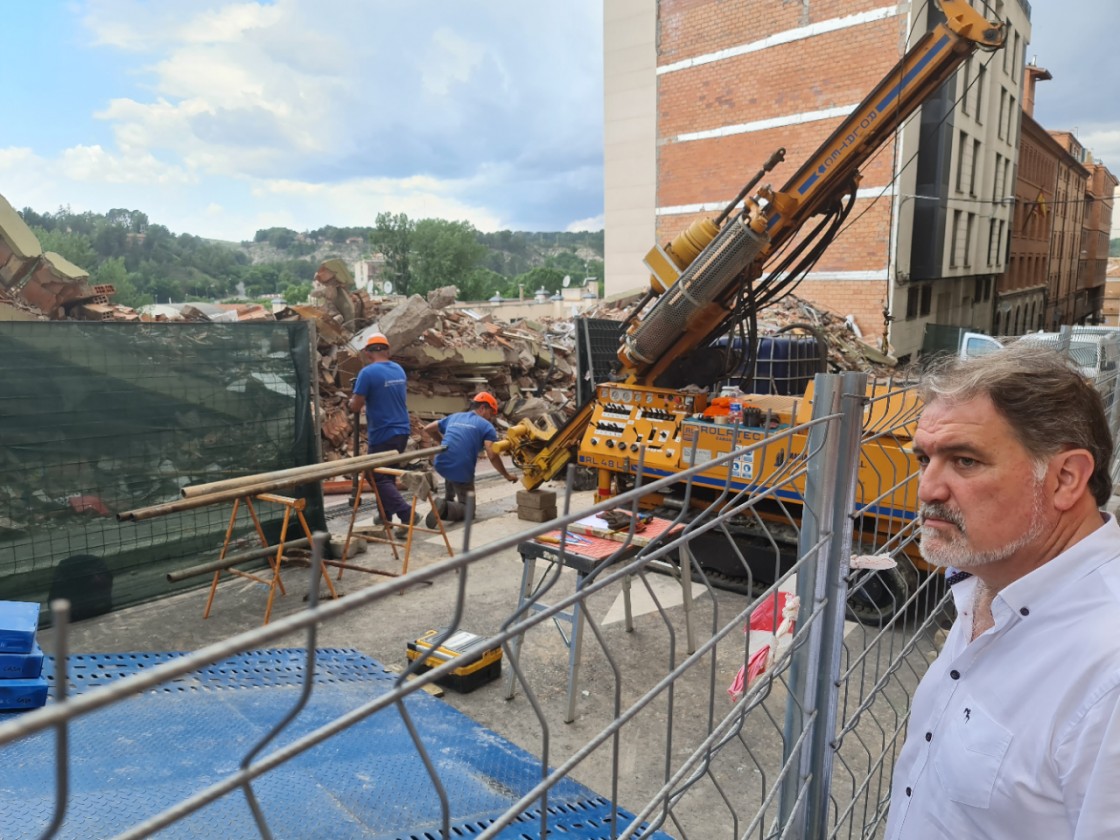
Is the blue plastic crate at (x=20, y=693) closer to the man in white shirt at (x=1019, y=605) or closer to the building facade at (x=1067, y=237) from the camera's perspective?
the man in white shirt at (x=1019, y=605)

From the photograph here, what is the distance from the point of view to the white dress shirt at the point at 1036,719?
1183 mm

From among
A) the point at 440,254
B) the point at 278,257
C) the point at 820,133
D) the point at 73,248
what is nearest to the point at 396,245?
the point at 440,254

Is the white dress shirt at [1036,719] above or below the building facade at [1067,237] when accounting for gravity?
below

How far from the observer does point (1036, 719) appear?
4.23ft

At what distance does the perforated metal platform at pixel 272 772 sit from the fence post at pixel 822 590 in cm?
72

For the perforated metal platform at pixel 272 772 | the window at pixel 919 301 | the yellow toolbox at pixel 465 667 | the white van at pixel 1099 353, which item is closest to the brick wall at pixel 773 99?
the window at pixel 919 301

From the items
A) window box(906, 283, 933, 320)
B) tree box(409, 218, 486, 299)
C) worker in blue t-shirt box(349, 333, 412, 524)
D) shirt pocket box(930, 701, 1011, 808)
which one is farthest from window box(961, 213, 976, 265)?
tree box(409, 218, 486, 299)

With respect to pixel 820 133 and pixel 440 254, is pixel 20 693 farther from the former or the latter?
pixel 440 254

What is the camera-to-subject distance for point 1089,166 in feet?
174

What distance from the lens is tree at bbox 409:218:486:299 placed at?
3029 inches

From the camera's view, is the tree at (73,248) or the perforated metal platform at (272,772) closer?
the perforated metal platform at (272,772)

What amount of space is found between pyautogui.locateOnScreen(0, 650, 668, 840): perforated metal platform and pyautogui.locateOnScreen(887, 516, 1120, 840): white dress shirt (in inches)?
54.2

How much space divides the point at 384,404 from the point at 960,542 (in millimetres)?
6847

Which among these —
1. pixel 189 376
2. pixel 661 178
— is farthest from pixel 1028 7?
pixel 189 376
